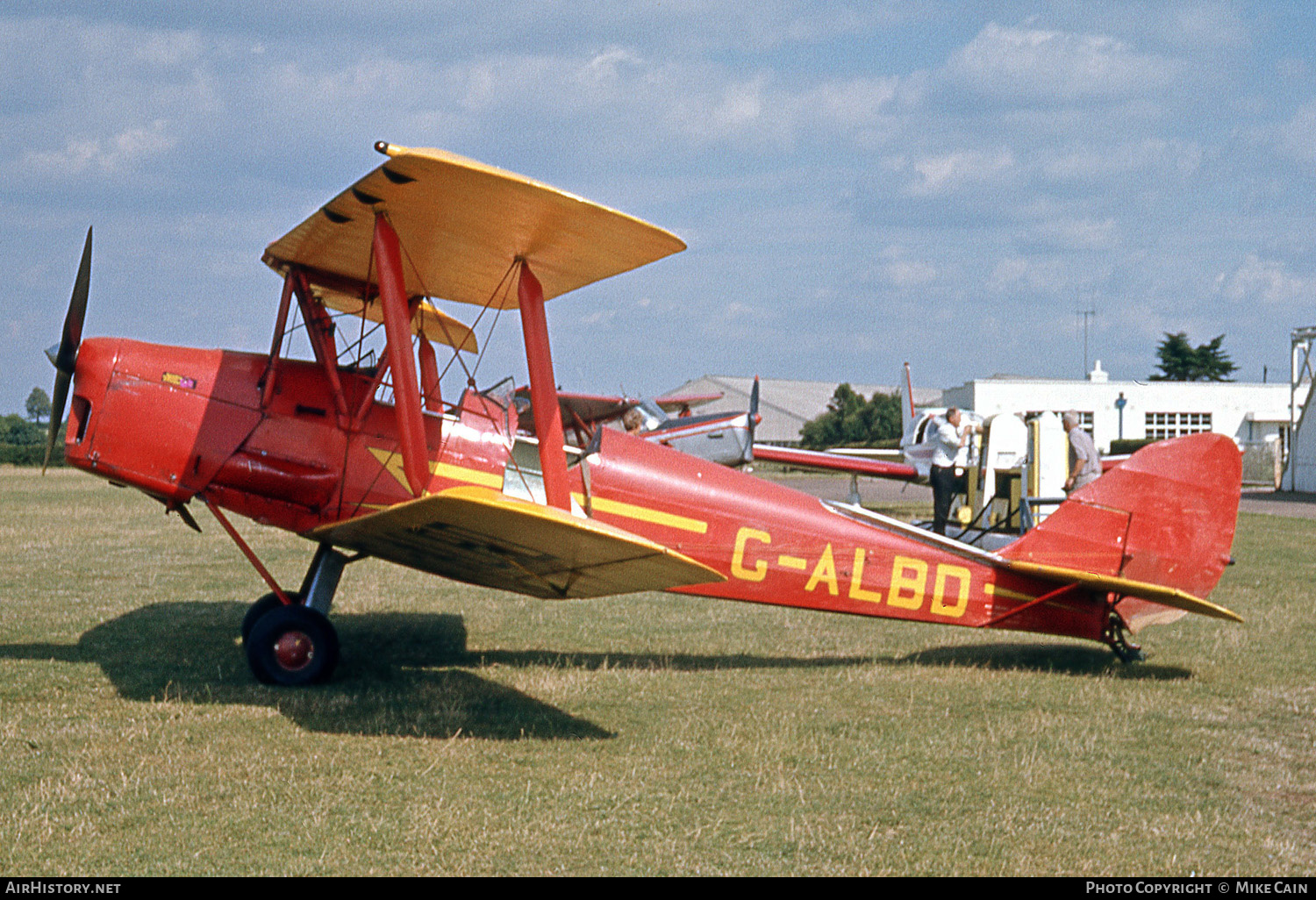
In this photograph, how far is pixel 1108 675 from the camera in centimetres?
627

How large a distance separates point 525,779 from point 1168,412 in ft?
162

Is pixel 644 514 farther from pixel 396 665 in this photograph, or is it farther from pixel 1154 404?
pixel 1154 404

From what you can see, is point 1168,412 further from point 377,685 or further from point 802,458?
point 377,685

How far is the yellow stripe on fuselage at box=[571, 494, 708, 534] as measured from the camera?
6.06 metres

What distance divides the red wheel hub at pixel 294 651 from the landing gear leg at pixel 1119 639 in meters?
4.68

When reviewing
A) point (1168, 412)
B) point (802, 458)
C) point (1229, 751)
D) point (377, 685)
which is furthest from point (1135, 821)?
point (1168, 412)

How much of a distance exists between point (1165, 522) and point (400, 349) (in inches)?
179

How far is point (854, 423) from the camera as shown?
64.9 m

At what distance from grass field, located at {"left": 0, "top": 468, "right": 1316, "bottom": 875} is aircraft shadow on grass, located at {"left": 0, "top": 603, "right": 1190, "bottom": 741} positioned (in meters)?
0.03

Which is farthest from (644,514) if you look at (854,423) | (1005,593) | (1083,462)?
(854,423)

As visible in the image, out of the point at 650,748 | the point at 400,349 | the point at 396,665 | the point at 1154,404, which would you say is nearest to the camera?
the point at 650,748

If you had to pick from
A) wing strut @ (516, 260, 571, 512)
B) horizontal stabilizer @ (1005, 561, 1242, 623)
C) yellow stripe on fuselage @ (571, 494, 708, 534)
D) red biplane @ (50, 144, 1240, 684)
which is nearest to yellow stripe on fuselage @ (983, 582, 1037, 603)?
red biplane @ (50, 144, 1240, 684)

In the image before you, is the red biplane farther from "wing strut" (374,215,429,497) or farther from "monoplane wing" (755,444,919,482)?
"monoplane wing" (755,444,919,482)
